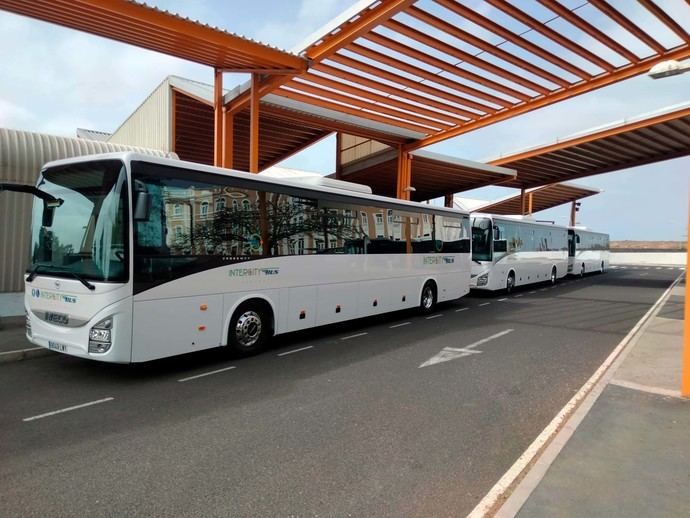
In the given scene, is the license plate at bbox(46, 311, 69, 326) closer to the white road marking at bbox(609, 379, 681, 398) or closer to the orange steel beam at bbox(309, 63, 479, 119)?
the white road marking at bbox(609, 379, 681, 398)

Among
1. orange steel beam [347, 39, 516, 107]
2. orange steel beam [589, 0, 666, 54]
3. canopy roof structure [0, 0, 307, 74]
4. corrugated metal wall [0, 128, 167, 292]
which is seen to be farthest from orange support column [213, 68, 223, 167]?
orange steel beam [589, 0, 666, 54]

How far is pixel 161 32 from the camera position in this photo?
10523 mm

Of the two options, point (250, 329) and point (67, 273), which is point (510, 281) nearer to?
Result: point (250, 329)

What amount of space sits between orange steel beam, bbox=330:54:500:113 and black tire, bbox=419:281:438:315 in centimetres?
634

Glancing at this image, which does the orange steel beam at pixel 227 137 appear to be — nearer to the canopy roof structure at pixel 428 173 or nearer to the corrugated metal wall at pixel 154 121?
the corrugated metal wall at pixel 154 121

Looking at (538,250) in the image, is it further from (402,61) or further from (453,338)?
(453,338)

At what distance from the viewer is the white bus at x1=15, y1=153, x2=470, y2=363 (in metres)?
6.14

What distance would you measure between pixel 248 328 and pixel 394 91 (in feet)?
34.2

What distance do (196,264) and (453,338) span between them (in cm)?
535

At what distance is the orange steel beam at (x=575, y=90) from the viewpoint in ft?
43.0

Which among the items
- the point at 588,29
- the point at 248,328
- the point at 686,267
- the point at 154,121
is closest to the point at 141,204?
the point at 248,328

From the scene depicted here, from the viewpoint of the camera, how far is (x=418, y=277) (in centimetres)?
1254

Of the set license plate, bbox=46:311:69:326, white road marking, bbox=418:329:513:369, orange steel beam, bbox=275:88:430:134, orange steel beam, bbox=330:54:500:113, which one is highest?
orange steel beam, bbox=330:54:500:113

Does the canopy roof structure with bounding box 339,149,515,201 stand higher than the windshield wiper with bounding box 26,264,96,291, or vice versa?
the canopy roof structure with bounding box 339,149,515,201
